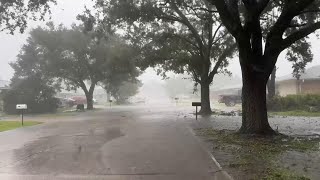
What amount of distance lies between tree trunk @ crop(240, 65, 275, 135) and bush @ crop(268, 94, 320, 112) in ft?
61.1

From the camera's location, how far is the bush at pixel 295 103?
3469 centimetres

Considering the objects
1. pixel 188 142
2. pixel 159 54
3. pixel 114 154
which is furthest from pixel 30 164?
pixel 159 54

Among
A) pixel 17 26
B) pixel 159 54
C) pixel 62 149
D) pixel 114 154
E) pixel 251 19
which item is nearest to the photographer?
pixel 114 154

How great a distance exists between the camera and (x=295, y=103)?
36281 millimetres

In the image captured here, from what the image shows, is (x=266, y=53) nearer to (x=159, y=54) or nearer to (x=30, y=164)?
(x=30, y=164)

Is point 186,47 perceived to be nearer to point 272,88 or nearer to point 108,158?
point 272,88

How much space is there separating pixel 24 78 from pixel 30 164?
124 ft

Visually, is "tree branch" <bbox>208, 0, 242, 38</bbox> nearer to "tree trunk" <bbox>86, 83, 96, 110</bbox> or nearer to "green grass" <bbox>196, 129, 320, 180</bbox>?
"green grass" <bbox>196, 129, 320, 180</bbox>

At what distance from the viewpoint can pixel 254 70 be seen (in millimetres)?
16531

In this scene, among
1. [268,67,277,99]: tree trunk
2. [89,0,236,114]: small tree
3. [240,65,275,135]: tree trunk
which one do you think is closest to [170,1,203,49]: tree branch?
[89,0,236,114]: small tree

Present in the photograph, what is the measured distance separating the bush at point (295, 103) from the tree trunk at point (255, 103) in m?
18.6

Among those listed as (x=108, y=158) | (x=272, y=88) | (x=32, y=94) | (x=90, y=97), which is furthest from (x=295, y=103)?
(x=108, y=158)

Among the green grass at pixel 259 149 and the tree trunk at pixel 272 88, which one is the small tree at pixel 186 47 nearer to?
the tree trunk at pixel 272 88

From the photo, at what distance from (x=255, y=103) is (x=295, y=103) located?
2109 cm
